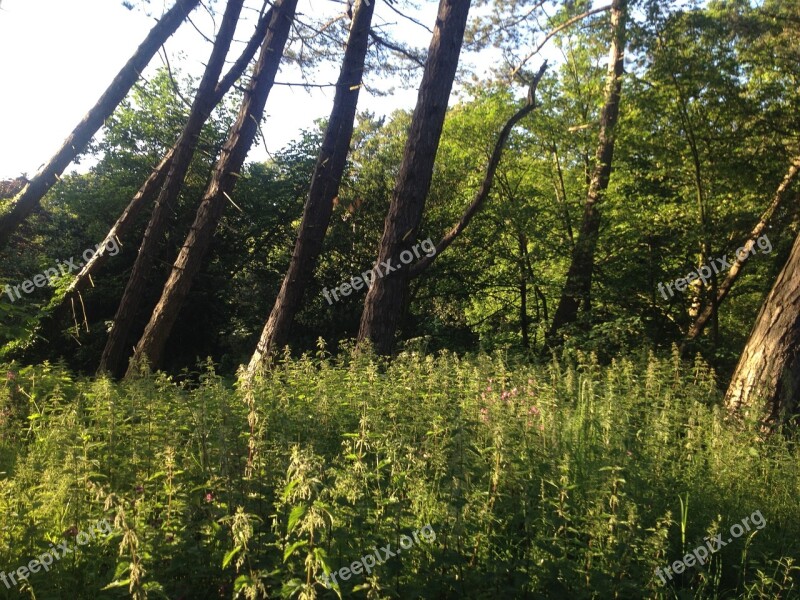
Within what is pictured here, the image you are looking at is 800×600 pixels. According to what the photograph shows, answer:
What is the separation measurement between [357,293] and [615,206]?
5863 mm

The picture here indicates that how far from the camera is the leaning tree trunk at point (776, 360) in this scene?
5.76 meters

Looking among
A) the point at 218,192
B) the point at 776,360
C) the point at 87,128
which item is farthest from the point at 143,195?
the point at 776,360

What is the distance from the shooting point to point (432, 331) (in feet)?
42.0

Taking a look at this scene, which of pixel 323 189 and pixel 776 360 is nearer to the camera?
pixel 776 360

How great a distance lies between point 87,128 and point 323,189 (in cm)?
329

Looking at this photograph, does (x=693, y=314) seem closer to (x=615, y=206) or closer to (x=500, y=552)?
(x=615, y=206)

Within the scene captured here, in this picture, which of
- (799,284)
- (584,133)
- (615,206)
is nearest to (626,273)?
(615,206)

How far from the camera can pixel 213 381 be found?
4.66 meters

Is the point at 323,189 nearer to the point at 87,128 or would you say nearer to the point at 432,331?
the point at 87,128

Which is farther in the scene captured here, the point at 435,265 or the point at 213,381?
the point at 435,265

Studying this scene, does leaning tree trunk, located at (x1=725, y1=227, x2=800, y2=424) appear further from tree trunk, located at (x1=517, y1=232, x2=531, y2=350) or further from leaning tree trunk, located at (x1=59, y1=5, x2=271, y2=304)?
leaning tree trunk, located at (x1=59, y1=5, x2=271, y2=304)

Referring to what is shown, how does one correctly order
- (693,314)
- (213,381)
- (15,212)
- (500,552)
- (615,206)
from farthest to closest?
(615,206) → (693,314) → (15,212) → (213,381) → (500,552)

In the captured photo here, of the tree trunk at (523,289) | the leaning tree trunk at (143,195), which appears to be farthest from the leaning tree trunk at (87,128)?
the tree trunk at (523,289)

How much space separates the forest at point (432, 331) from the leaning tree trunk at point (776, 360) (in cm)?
3
